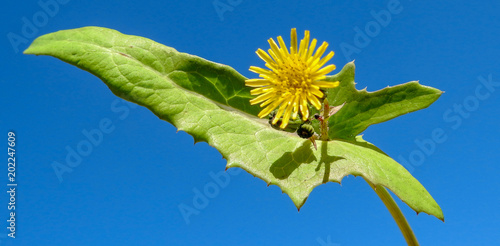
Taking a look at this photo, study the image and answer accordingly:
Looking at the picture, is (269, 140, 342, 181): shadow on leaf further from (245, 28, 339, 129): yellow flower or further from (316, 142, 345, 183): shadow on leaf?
(245, 28, 339, 129): yellow flower

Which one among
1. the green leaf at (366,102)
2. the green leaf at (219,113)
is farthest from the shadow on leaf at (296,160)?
the green leaf at (366,102)

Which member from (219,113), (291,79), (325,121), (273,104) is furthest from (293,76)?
(219,113)

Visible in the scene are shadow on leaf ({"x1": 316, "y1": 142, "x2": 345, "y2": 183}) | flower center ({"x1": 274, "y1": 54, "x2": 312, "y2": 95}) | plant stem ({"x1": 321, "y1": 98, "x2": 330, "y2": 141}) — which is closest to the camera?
shadow on leaf ({"x1": 316, "y1": 142, "x2": 345, "y2": 183})

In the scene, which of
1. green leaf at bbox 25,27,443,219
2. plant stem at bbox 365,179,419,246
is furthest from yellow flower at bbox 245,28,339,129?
plant stem at bbox 365,179,419,246

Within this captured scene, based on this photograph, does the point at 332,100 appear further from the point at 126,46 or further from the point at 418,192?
the point at 126,46

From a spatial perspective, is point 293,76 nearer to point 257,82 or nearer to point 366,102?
point 257,82

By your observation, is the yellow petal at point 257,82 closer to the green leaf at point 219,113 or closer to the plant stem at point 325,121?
the green leaf at point 219,113

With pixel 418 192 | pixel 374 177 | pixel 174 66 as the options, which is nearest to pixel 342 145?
pixel 374 177
